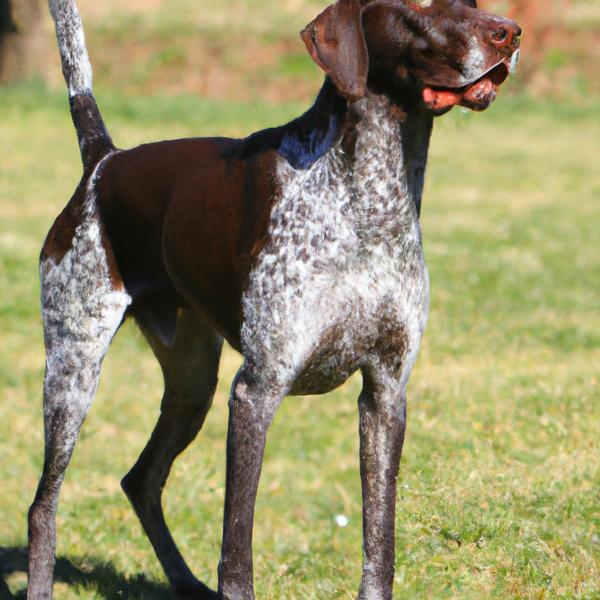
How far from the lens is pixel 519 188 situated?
15547 mm

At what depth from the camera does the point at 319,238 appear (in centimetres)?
377

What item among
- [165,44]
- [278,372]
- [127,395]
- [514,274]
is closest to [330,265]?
[278,372]

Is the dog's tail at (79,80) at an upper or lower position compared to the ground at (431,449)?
upper

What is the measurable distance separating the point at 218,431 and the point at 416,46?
173 inches

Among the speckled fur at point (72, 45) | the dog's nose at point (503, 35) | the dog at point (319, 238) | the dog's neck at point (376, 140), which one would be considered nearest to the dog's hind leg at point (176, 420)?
the dog at point (319, 238)

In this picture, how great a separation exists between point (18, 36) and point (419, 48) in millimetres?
17737

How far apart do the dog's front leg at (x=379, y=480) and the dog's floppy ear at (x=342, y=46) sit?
0.96m

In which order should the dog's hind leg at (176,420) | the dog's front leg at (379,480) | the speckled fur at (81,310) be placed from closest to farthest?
the dog's front leg at (379,480), the speckled fur at (81,310), the dog's hind leg at (176,420)

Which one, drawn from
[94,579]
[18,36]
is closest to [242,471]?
[94,579]

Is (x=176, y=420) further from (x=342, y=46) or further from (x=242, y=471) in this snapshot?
(x=342, y=46)

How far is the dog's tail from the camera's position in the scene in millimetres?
4789

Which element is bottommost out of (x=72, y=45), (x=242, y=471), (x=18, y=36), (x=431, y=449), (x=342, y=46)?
(x=431, y=449)

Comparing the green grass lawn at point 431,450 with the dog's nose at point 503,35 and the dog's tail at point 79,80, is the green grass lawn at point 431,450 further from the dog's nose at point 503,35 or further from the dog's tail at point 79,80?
the dog's tail at point 79,80

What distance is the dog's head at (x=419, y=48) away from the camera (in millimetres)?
3568
